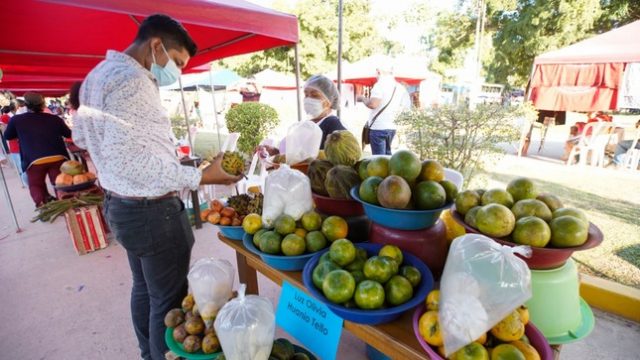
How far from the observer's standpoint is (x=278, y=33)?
289 centimetres

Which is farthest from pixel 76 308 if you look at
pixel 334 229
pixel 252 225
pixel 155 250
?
pixel 334 229

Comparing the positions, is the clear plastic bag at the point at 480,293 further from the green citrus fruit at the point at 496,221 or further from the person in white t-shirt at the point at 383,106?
the person in white t-shirt at the point at 383,106

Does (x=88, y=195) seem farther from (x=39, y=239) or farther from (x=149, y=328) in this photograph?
(x=149, y=328)

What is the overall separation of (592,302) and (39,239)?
6227 mm

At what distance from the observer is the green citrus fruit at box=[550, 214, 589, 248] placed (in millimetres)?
966

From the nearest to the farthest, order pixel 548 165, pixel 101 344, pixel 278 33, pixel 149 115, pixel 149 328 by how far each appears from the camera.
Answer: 1. pixel 149 115
2. pixel 149 328
3. pixel 101 344
4. pixel 278 33
5. pixel 548 165

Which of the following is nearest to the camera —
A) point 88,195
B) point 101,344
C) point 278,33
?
point 101,344

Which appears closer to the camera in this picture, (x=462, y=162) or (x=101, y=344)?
(x=101, y=344)

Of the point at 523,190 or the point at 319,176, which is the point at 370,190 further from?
the point at 523,190

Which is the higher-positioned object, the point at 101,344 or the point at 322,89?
Answer: the point at 322,89

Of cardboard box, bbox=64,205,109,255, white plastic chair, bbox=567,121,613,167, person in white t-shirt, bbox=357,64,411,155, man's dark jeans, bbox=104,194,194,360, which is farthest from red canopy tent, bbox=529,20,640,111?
cardboard box, bbox=64,205,109,255

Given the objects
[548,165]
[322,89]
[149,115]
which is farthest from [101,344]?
[548,165]

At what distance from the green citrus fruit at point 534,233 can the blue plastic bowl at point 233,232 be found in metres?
1.26

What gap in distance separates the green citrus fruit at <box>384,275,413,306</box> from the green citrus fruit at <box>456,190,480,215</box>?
379mm
